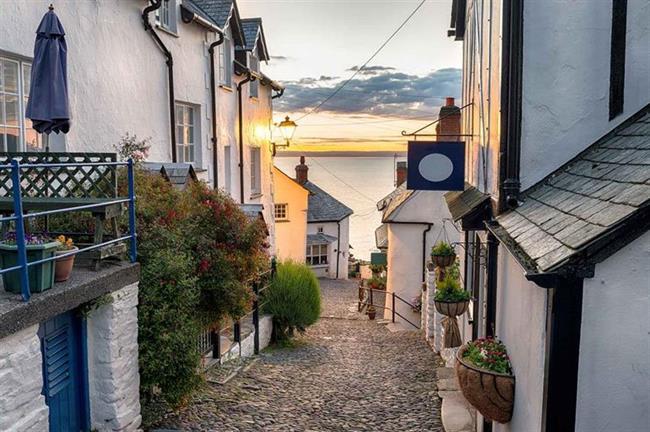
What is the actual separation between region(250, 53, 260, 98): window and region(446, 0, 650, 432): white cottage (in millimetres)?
11954

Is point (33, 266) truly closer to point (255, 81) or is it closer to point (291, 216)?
point (255, 81)

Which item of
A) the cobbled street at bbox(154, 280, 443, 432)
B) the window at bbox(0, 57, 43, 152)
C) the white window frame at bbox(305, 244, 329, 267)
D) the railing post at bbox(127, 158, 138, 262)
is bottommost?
the white window frame at bbox(305, 244, 329, 267)

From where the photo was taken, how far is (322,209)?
136ft

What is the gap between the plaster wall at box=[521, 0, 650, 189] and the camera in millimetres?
5797

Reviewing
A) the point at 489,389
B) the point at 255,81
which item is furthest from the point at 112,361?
the point at 255,81

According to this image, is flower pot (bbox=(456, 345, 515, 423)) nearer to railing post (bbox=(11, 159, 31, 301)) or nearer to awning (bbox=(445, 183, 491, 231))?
awning (bbox=(445, 183, 491, 231))

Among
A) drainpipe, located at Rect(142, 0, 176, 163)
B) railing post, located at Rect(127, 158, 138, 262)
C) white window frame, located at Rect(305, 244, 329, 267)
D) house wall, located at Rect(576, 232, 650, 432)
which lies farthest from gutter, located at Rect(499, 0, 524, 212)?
white window frame, located at Rect(305, 244, 329, 267)

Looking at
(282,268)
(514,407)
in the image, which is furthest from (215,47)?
(514,407)

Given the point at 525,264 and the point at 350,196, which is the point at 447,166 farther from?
the point at 350,196

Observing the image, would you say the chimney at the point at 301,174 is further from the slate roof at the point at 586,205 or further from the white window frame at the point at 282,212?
the slate roof at the point at 586,205

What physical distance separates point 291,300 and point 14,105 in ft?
29.7

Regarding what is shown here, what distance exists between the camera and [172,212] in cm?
775

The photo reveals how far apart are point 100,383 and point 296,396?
14.8ft

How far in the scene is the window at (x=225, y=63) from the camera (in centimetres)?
1640
